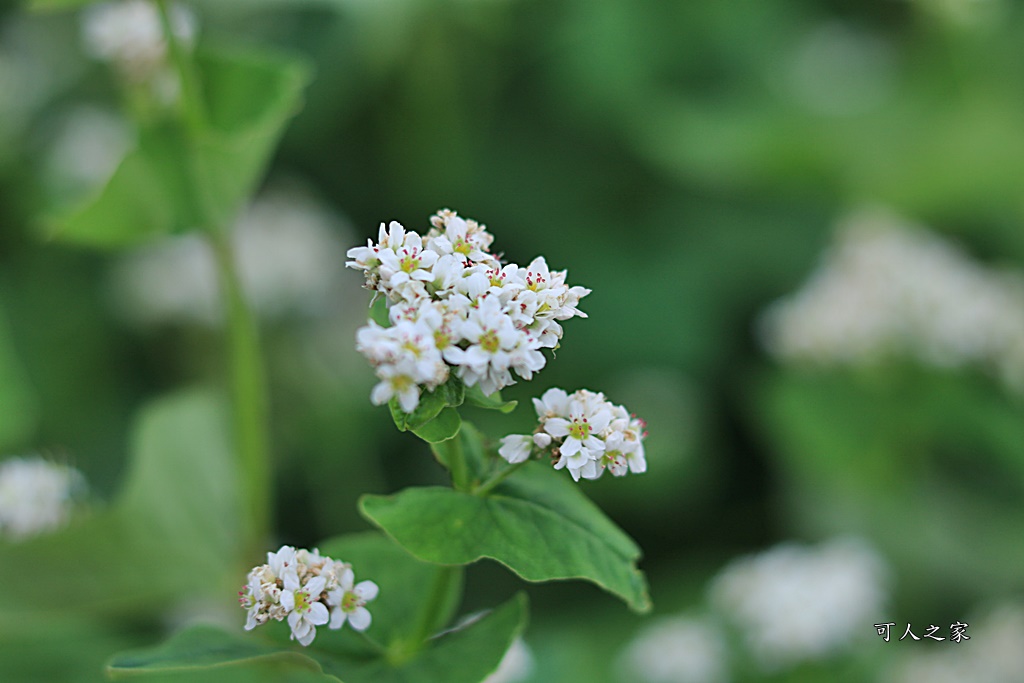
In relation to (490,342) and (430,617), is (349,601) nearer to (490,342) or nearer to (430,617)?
(430,617)

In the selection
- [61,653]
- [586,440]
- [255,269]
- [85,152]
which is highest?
[85,152]

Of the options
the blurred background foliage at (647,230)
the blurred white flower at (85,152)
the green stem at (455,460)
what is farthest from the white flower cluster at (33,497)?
the blurred white flower at (85,152)

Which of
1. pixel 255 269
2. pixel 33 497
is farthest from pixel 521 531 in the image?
pixel 255 269

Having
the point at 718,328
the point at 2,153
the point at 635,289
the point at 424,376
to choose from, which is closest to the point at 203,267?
the point at 2,153

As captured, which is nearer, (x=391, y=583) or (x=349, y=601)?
(x=349, y=601)

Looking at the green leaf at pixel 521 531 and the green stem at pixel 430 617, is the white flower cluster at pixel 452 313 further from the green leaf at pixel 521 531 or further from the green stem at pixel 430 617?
the green stem at pixel 430 617

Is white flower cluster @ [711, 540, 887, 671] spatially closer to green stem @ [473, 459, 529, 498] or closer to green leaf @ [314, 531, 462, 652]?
green leaf @ [314, 531, 462, 652]
